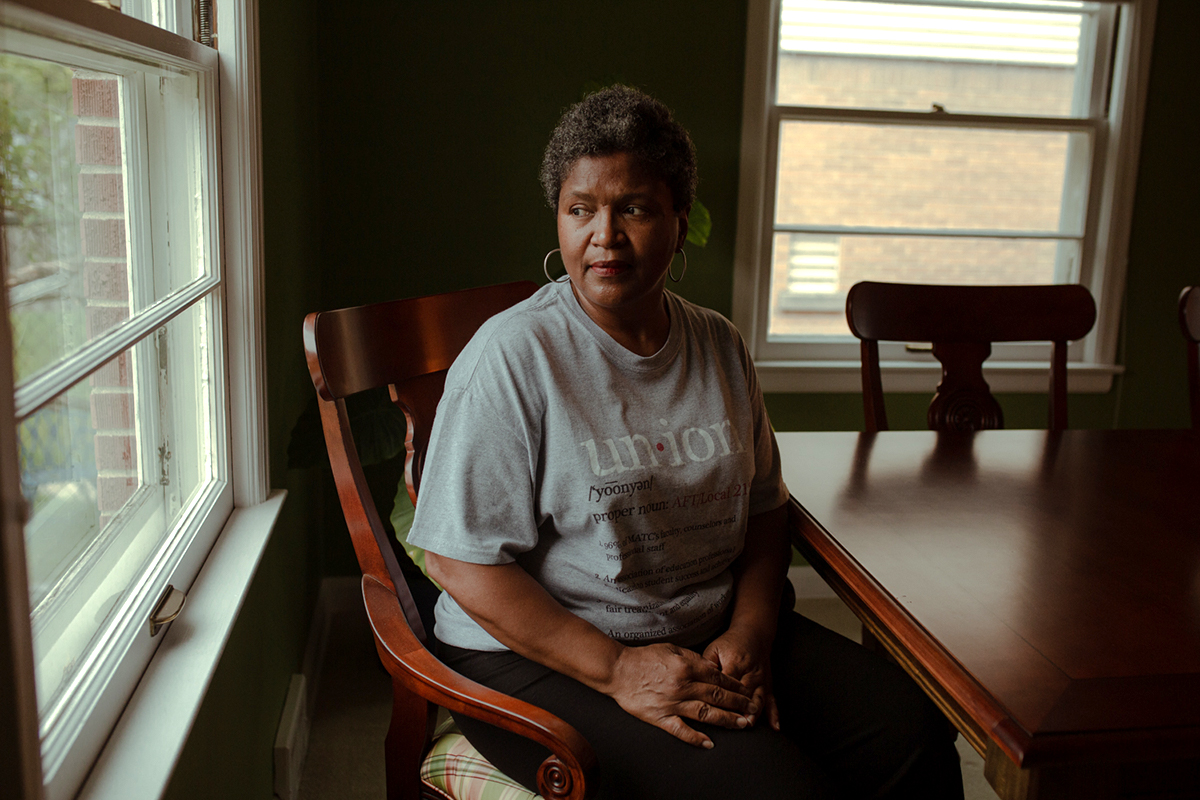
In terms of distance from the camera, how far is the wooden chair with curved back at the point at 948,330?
6.50 ft

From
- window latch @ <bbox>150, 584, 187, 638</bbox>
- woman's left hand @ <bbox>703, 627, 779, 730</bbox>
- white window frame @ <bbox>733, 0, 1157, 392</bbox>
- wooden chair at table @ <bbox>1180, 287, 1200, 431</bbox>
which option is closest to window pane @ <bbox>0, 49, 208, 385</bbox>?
window latch @ <bbox>150, 584, 187, 638</bbox>

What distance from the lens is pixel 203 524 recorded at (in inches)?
57.5

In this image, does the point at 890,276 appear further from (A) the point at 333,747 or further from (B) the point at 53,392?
(B) the point at 53,392

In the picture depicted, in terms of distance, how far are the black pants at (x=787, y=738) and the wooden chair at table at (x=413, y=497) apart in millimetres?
89

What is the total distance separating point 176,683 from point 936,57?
2.71m

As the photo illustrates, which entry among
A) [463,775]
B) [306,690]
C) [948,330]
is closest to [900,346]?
[948,330]

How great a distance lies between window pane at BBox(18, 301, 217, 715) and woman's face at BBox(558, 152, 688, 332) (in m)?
0.61

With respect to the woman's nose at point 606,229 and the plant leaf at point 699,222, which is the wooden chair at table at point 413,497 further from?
the plant leaf at point 699,222

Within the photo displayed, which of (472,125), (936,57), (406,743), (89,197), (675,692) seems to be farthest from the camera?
(936,57)

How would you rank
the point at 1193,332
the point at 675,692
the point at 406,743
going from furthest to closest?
the point at 1193,332 → the point at 406,743 → the point at 675,692

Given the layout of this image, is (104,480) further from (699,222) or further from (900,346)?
(900,346)

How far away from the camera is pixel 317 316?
1.31 metres

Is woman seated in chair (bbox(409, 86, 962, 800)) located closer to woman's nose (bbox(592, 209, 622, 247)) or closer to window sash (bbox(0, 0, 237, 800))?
woman's nose (bbox(592, 209, 622, 247))

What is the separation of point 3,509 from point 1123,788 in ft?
3.22
